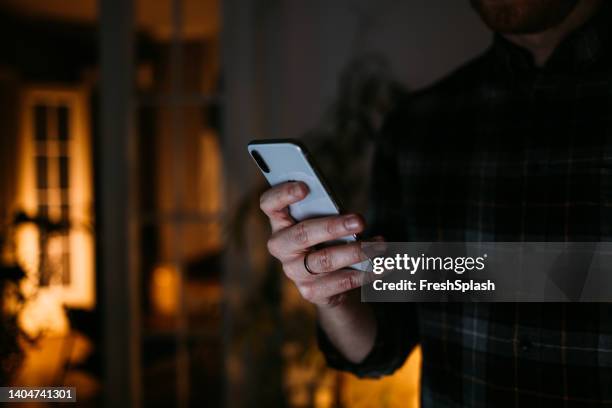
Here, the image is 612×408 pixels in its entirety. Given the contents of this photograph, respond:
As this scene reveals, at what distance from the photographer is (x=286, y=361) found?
1.73 meters

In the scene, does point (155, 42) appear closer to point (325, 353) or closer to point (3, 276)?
point (3, 276)

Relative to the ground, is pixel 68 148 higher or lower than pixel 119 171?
higher

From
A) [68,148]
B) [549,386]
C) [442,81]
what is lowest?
[549,386]

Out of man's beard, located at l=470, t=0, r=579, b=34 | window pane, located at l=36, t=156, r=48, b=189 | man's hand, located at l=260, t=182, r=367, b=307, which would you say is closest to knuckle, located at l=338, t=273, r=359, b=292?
man's hand, located at l=260, t=182, r=367, b=307

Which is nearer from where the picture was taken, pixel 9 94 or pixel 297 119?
pixel 297 119

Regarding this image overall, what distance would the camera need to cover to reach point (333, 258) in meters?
0.57

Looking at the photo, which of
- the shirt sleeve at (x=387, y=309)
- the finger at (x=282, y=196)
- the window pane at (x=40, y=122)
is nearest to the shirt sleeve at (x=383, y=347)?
the shirt sleeve at (x=387, y=309)

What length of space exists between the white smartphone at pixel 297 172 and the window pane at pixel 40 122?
4.37 metres

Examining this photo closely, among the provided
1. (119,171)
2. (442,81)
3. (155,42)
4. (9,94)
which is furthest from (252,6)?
(9,94)

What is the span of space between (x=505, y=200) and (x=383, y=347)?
29 centimetres

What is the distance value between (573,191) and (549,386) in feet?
0.83

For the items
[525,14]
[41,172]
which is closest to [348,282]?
[525,14]

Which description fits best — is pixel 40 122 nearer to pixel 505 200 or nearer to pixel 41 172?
pixel 41 172

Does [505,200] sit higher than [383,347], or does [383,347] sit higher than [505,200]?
[505,200]
